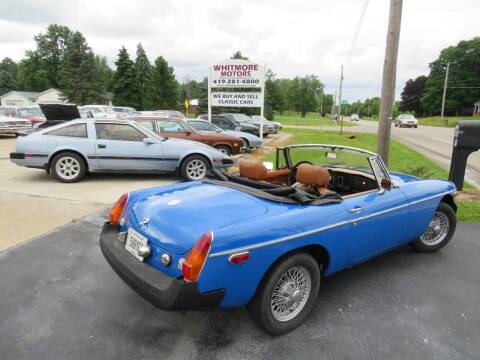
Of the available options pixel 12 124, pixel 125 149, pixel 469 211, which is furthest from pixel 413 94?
pixel 125 149

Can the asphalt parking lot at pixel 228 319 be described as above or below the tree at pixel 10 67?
below

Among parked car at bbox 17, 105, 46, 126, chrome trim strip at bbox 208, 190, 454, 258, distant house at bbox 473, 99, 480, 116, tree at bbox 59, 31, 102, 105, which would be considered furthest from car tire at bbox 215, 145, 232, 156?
distant house at bbox 473, 99, 480, 116

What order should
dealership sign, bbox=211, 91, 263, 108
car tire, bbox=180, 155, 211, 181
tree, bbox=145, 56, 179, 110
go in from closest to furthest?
car tire, bbox=180, 155, 211, 181
dealership sign, bbox=211, 91, 263, 108
tree, bbox=145, 56, 179, 110

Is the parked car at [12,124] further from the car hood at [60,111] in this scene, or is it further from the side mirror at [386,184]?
the side mirror at [386,184]

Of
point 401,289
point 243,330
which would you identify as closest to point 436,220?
point 401,289

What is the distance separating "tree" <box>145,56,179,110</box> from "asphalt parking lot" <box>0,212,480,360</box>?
47.4 meters

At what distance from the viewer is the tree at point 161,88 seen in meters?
48.7

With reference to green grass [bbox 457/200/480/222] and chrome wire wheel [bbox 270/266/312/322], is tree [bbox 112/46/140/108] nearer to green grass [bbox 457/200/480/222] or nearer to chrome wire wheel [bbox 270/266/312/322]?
green grass [bbox 457/200/480/222]

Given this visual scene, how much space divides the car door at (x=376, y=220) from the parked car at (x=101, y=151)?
14.0 ft

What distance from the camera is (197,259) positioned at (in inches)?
87.2

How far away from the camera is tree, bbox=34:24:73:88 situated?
256 ft

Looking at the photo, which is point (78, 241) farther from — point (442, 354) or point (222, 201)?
point (442, 354)

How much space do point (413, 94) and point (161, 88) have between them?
6654 cm

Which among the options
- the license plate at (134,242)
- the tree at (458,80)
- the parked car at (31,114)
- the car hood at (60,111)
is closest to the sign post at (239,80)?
the car hood at (60,111)
